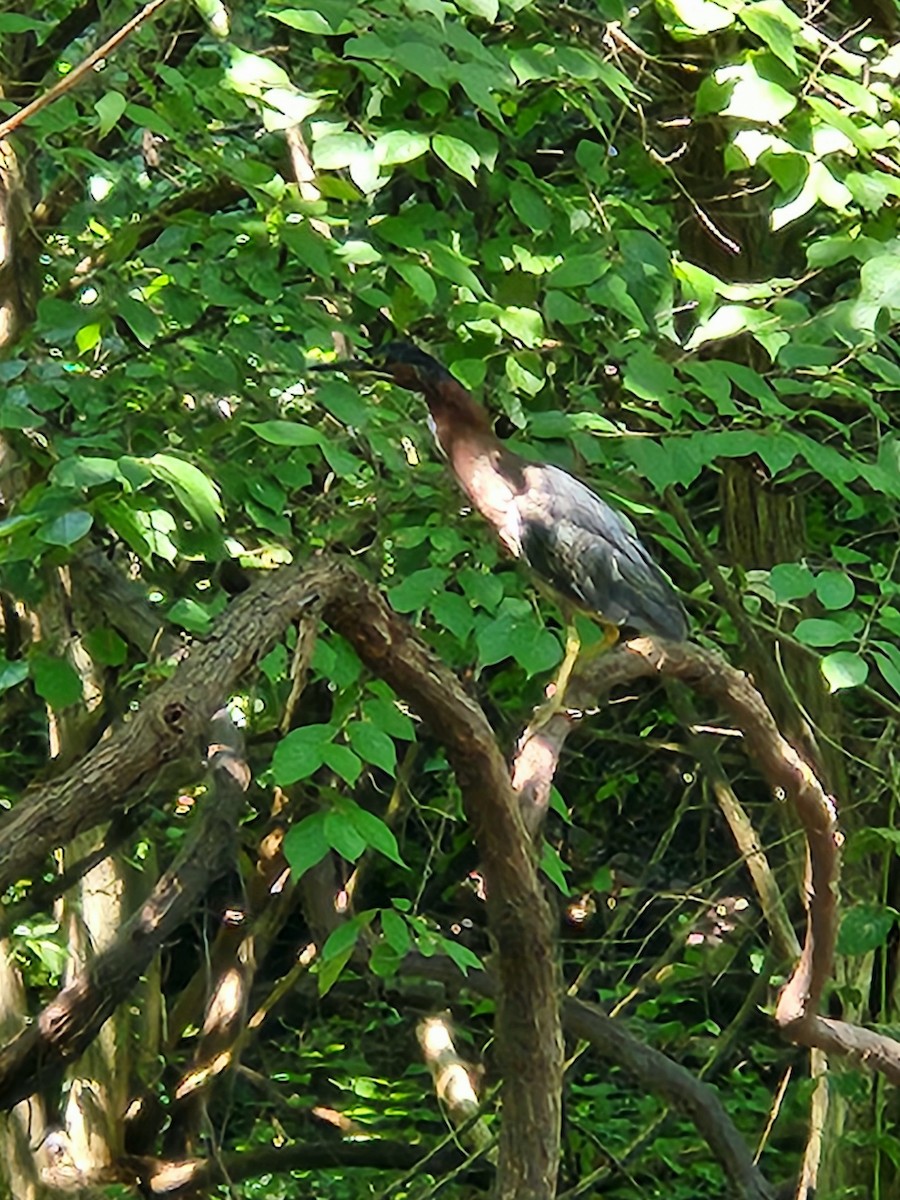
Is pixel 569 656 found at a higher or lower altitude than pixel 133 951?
higher

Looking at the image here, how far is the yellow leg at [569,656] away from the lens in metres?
2.89

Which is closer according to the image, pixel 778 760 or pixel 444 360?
pixel 778 760

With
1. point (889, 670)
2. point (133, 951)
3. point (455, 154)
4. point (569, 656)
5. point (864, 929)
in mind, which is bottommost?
point (864, 929)

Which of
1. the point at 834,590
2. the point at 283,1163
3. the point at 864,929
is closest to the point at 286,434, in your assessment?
the point at 834,590

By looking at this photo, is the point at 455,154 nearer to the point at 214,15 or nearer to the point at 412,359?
the point at 214,15

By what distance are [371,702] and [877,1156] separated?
2.22 meters

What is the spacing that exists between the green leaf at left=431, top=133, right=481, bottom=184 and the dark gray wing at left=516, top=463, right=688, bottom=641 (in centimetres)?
88

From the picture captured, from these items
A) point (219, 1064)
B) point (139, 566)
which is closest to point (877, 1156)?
point (219, 1064)

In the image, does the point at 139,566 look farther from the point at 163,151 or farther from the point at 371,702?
the point at 371,702

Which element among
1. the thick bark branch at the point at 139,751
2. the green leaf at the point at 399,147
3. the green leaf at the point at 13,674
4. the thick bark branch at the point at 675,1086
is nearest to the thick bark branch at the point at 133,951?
the green leaf at the point at 13,674

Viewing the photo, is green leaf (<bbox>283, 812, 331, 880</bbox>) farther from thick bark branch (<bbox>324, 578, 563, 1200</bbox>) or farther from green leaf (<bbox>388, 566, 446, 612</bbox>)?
green leaf (<bbox>388, 566, 446, 612</bbox>)

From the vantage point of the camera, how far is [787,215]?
2664 mm

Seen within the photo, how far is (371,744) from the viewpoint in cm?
233

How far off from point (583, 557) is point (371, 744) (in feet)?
3.56
